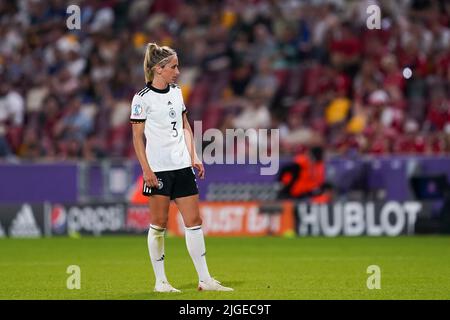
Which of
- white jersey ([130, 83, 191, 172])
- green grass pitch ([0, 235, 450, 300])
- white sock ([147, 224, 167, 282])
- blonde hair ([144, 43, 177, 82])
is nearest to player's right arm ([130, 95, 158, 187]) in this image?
white jersey ([130, 83, 191, 172])

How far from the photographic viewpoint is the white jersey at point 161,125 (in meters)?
11.3

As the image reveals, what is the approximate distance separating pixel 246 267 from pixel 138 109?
4047 millimetres

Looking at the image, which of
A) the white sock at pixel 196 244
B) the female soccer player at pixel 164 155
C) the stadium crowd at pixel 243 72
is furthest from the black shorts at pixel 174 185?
the stadium crowd at pixel 243 72

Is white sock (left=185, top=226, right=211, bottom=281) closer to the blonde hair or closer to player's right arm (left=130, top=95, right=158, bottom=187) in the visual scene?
player's right arm (left=130, top=95, right=158, bottom=187)

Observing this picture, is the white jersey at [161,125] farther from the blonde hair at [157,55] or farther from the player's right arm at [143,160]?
the blonde hair at [157,55]

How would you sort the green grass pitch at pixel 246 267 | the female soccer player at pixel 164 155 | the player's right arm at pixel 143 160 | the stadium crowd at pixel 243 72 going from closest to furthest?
the player's right arm at pixel 143 160 < the female soccer player at pixel 164 155 < the green grass pitch at pixel 246 267 < the stadium crowd at pixel 243 72

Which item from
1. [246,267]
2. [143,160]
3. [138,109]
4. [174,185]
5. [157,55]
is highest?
[157,55]

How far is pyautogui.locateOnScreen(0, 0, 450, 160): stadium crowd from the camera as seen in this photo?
22.4 meters

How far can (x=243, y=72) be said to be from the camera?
24.6 m

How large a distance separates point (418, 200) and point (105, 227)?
6004mm

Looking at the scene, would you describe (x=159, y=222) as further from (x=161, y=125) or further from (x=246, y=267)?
(x=246, y=267)

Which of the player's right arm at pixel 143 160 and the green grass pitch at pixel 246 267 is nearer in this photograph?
the player's right arm at pixel 143 160

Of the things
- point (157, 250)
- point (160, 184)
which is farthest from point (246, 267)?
point (160, 184)

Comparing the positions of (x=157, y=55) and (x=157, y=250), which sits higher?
(x=157, y=55)
